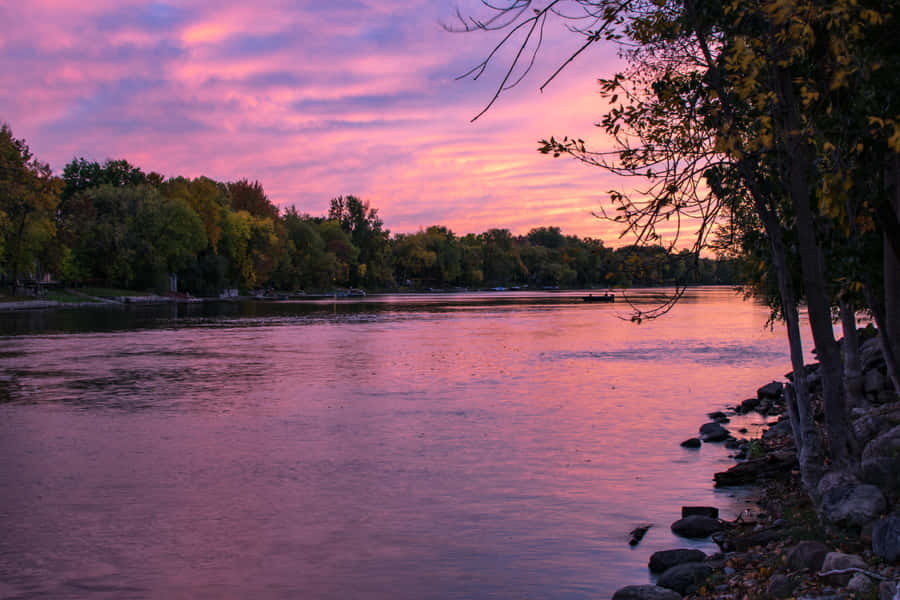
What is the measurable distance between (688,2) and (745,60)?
443cm

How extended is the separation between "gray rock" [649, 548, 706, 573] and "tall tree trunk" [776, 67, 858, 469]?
104 inches

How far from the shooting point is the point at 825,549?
347 inches

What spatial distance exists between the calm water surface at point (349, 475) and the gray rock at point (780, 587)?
2.40m

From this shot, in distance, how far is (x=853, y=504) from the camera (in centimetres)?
983

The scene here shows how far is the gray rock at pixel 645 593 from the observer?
8.95m

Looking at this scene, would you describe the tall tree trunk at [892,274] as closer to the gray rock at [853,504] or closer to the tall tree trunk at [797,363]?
the tall tree trunk at [797,363]

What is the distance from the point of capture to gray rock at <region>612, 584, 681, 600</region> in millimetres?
8945

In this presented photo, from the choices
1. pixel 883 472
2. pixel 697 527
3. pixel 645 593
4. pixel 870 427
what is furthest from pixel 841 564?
pixel 870 427

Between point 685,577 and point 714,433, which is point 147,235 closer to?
point 714,433

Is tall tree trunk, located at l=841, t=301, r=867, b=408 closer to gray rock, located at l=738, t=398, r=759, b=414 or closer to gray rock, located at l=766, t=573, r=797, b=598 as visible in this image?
gray rock, located at l=738, t=398, r=759, b=414

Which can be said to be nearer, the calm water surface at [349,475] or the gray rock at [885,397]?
the calm water surface at [349,475]

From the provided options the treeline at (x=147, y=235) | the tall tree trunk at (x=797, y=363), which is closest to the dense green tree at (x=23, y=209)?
the treeline at (x=147, y=235)

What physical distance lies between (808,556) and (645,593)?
1852mm

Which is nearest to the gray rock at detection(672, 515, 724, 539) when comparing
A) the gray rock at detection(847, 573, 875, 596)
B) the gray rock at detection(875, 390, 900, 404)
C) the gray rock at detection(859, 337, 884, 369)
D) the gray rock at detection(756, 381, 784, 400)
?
the gray rock at detection(847, 573, 875, 596)
